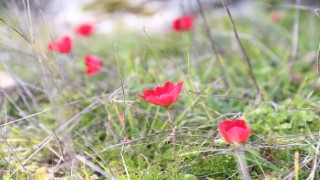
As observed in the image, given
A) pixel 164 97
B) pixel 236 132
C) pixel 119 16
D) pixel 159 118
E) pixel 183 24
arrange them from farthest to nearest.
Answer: pixel 119 16 → pixel 183 24 → pixel 159 118 → pixel 164 97 → pixel 236 132

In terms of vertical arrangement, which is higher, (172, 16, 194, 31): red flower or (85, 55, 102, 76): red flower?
(172, 16, 194, 31): red flower

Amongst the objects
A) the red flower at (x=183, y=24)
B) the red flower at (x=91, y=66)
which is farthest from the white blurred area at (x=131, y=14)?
the red flower at (x=91, y=66)

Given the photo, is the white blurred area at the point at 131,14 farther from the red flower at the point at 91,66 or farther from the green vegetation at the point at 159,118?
the red flower at the point at 91,66

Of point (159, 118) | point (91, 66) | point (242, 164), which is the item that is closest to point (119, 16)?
point (91, 66)

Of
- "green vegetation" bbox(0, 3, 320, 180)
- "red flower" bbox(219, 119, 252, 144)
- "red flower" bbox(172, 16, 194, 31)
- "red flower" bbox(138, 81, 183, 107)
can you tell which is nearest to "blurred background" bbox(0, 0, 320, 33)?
"green vegetation" bbox(0, 3, 320, 180)

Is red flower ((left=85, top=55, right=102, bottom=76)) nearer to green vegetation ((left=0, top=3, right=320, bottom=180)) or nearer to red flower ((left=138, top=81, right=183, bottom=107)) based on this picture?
green vegetation ((left=0, top=3, right=320, bottom=180))

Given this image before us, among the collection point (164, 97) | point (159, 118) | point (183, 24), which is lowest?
point (159, 118)

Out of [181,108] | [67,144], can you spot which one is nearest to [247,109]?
[181,108]

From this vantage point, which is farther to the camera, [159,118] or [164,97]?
[159,118]

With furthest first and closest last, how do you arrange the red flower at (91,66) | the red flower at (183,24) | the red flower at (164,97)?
the red flower at (183,24) < the red flower at (91,66) < the red flower at (164,97)

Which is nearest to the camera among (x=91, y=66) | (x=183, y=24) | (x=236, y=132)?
(x=236, y=132)

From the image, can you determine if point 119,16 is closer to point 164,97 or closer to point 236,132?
point 164,97

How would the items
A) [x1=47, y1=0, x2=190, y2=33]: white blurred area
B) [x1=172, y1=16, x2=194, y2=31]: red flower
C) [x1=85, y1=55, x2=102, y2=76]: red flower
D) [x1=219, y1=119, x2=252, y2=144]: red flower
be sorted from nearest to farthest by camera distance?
1. [x1=219, y1=119, x2=252, y2=144]: red flower
2. [x1=85, y1=55, x2=102, y2=76]: red flower
3. [x1=172, y1=16, x2=194, y2=31]: red flower
4. [x1=47, y1=0, x2=190, y2=33]: white blurred area
